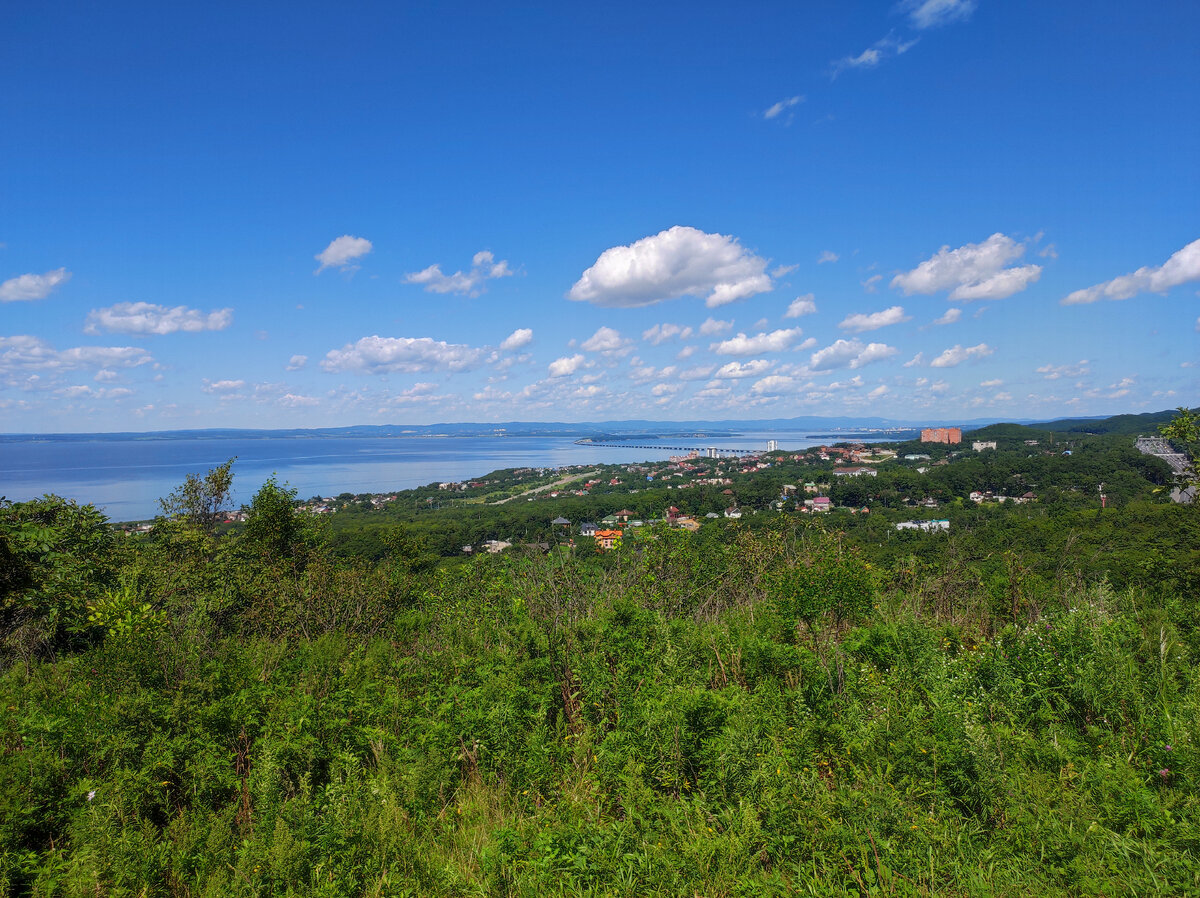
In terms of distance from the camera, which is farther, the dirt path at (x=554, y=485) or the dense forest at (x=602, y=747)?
the dirt path at (x=554, y=485)

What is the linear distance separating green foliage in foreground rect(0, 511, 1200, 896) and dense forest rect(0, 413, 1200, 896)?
19 mm

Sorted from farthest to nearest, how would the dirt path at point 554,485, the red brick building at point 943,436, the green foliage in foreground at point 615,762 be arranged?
1. the red brick building at point 943,436
2. the dirt path at point 554,485
3. the green foliage in foreground at point 615,762

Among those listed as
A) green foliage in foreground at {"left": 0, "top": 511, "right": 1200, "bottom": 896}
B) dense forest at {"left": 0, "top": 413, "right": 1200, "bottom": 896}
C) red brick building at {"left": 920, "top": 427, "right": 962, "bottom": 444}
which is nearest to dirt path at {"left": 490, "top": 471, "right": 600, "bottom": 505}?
dense forest at {"left": 0, "top": 413, "right": 1200, "bottom": 896}

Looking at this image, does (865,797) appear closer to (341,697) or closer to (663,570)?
(341,697)

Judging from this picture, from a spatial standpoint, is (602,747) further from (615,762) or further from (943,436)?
(943,436)

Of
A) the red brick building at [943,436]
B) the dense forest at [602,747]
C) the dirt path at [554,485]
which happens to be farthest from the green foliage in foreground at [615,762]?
the red brick building at [943,436]

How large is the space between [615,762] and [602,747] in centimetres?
12

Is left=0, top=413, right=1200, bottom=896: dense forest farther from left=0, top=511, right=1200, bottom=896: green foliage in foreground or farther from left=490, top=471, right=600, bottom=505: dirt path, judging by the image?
left=490, top=471, right=600, bottom=505: dirt path

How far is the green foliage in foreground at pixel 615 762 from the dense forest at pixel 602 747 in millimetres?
19

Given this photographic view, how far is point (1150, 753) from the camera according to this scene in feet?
10.4

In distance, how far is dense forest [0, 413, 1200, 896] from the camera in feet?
8.49

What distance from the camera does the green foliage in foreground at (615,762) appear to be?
8.45 feet

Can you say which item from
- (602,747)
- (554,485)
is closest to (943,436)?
(554,485)

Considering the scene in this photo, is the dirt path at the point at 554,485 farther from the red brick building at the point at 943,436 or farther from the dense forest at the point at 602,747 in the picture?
the red brick building at the point at 943,436
